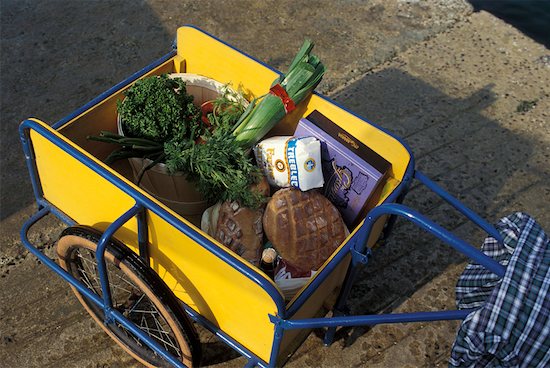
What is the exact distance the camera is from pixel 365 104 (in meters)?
4.09

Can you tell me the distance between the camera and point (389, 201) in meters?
2.25

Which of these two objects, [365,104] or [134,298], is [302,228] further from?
[365,104]

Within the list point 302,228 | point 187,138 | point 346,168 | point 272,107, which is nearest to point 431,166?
point 346,168

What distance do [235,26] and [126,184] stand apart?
2.86 metres

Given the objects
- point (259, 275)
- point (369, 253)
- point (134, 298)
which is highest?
point (259, 275)

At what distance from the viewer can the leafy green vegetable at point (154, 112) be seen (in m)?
2.57

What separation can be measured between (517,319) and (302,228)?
92cm

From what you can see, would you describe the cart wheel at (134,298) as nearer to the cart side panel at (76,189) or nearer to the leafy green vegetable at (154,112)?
the cart side panel at (76,189)

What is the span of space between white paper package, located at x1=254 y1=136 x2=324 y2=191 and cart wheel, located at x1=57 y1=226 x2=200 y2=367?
715 mm

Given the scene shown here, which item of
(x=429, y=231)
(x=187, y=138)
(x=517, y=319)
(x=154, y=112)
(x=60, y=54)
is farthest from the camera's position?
(x=60, y=54)

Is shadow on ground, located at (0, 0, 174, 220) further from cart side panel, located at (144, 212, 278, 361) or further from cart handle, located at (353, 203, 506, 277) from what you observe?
cart handle, located at (353, 203, 506, 277)

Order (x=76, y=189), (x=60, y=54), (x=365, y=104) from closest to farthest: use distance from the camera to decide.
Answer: (x=76, y=189) → (x=365, y=104) → (x=60, y=54)

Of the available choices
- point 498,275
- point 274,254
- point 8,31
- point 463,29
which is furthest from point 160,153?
point 463,29

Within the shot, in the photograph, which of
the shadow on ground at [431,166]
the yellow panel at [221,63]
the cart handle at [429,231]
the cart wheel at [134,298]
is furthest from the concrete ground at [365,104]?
the yellow panel at [221,63]
